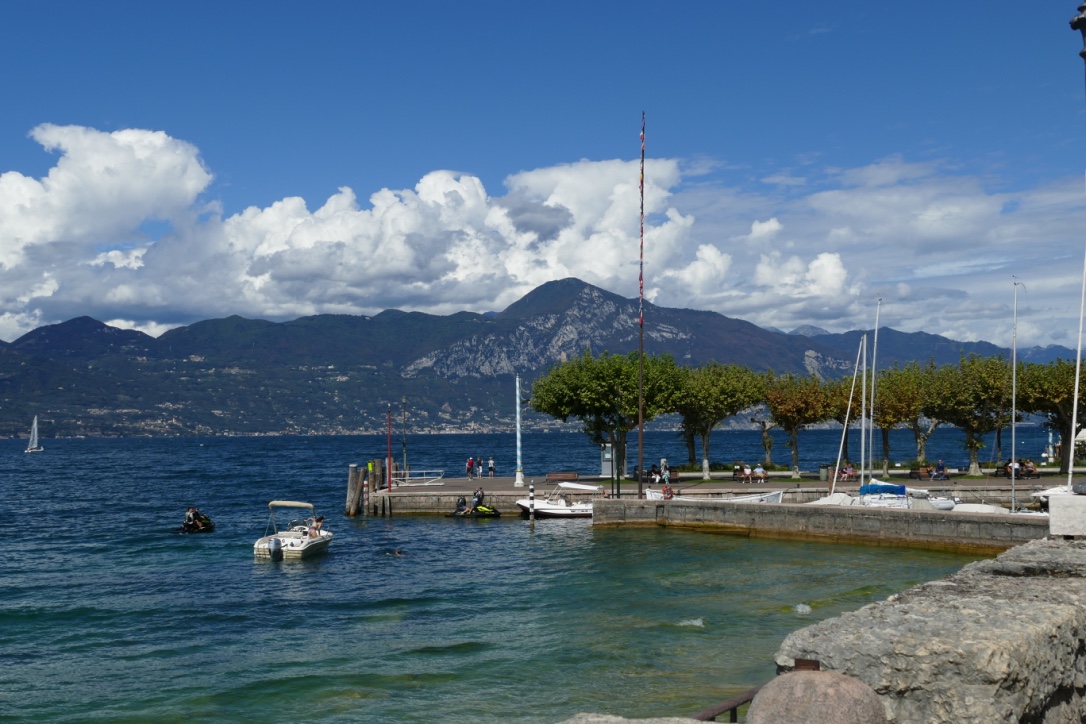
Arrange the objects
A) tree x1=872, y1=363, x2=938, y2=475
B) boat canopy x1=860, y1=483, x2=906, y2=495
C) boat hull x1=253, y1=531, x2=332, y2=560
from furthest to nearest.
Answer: tree x1=872, y1=363, x2=938, y2=475
boat canopy x1=860, y1=483, x2=906, y2=495
boat hull x1=253, y1=531, x2=332, y2=560

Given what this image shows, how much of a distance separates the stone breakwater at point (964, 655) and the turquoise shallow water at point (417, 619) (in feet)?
40.4

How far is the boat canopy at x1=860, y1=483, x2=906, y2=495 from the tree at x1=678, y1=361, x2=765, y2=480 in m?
22.5

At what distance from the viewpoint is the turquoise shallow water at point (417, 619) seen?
70.2 feet

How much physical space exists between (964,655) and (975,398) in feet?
228

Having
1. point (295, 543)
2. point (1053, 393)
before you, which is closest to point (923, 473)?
point (1053, 393)

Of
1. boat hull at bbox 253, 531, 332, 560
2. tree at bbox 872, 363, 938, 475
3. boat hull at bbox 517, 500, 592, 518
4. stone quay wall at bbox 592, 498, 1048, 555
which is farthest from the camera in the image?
tree at bbox 872, 363, 938, 475

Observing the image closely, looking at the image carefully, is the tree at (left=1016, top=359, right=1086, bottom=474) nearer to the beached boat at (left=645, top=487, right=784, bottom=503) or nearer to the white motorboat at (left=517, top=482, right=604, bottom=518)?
the beached boat at (left=645, top=487, right=784, bottom=503)

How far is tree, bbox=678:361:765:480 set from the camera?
74250 millimetres

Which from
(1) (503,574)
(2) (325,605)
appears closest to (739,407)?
(1) (503,574)

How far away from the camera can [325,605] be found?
3403 cm

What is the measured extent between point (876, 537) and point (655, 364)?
33.7 meters

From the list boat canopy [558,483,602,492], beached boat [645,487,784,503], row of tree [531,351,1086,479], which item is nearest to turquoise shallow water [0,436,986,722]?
beached boat [645,487,784,503]

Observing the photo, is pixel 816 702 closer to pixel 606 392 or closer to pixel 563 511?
pixel 563 511

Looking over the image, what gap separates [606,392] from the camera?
7088 centimetres
